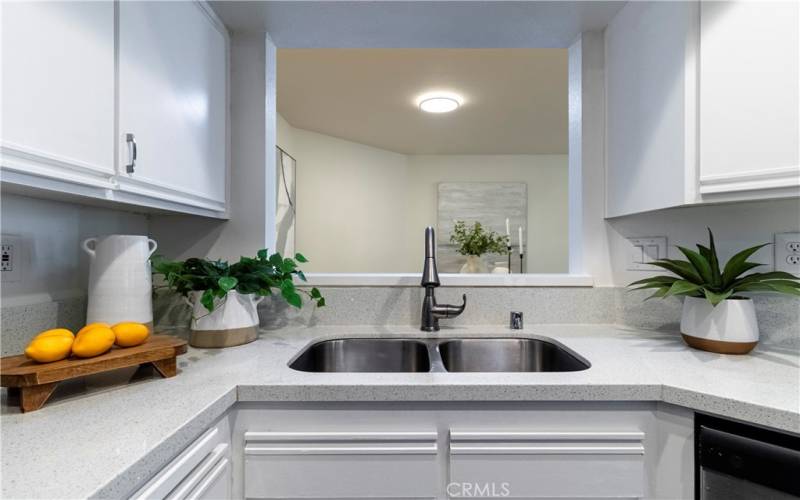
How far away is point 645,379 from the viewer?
0.82 meters

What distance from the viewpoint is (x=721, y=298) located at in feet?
3.26

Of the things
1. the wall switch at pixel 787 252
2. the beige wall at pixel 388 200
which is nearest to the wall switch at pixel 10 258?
the wall switch at pixel 787 252

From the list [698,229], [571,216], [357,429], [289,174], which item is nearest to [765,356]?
[698,229]

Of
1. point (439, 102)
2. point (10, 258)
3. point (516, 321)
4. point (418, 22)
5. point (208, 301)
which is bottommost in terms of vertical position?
point (516, 321)

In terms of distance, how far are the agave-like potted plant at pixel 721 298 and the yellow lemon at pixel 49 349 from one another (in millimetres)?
1445

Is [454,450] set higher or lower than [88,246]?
lower

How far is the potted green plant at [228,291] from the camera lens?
109 cm

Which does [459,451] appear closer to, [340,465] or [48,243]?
[340,465]

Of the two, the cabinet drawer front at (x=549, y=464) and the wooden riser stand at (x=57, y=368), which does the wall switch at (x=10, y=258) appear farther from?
the cabinet drawer front at (x=549, y=464)

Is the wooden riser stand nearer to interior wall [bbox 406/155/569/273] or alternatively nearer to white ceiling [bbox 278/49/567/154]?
white ceiling [bbox 278/49/567/154]

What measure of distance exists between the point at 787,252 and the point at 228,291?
1.66 metres

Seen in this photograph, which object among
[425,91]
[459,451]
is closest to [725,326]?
[459,451]

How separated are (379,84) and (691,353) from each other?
84.9 inches

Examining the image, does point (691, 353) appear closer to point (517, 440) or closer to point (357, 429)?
point (517, 440)
